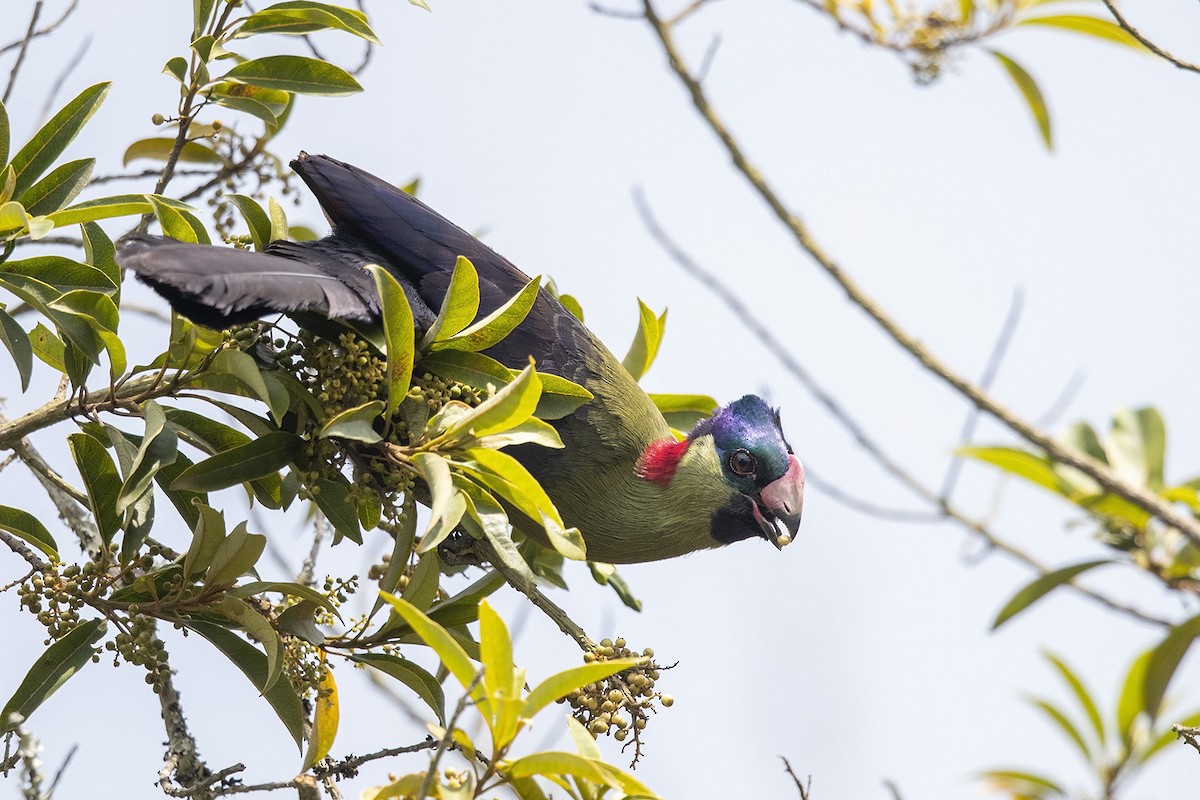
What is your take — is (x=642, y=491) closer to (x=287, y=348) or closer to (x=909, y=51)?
(x=287, y=348)

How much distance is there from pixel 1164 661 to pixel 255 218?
306cm

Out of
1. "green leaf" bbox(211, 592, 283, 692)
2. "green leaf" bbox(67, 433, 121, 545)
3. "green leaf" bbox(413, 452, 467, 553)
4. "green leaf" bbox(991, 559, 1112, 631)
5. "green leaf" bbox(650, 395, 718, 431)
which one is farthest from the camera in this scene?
"green leaf" bbox(991, 559, 1112, 631)

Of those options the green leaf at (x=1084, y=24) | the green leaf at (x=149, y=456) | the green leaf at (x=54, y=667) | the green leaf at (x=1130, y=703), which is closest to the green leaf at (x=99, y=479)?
the green leaf at (x=149, y=456)

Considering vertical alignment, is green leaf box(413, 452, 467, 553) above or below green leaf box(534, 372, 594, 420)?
below

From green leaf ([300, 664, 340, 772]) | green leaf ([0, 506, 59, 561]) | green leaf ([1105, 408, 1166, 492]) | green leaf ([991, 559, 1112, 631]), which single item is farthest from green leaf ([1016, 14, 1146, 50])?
green leaf ([0, 506, 59, 561])

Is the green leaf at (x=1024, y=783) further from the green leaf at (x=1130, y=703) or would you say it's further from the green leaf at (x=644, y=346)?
the green leaf at (x=644, y=346)

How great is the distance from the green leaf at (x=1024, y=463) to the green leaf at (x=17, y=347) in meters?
2.86

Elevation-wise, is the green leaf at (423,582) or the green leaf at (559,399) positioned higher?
the green leaf at (559,399)

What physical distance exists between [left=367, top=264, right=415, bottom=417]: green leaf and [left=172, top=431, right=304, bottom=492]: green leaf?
0.27m

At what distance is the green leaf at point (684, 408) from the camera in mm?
3479

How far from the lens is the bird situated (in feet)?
9.69

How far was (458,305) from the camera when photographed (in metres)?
2.34

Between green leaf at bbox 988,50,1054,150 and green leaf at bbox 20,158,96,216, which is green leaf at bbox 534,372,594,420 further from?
green leaf at bbox 988,50,1054,150

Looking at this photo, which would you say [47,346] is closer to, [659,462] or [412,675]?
[412,675]
